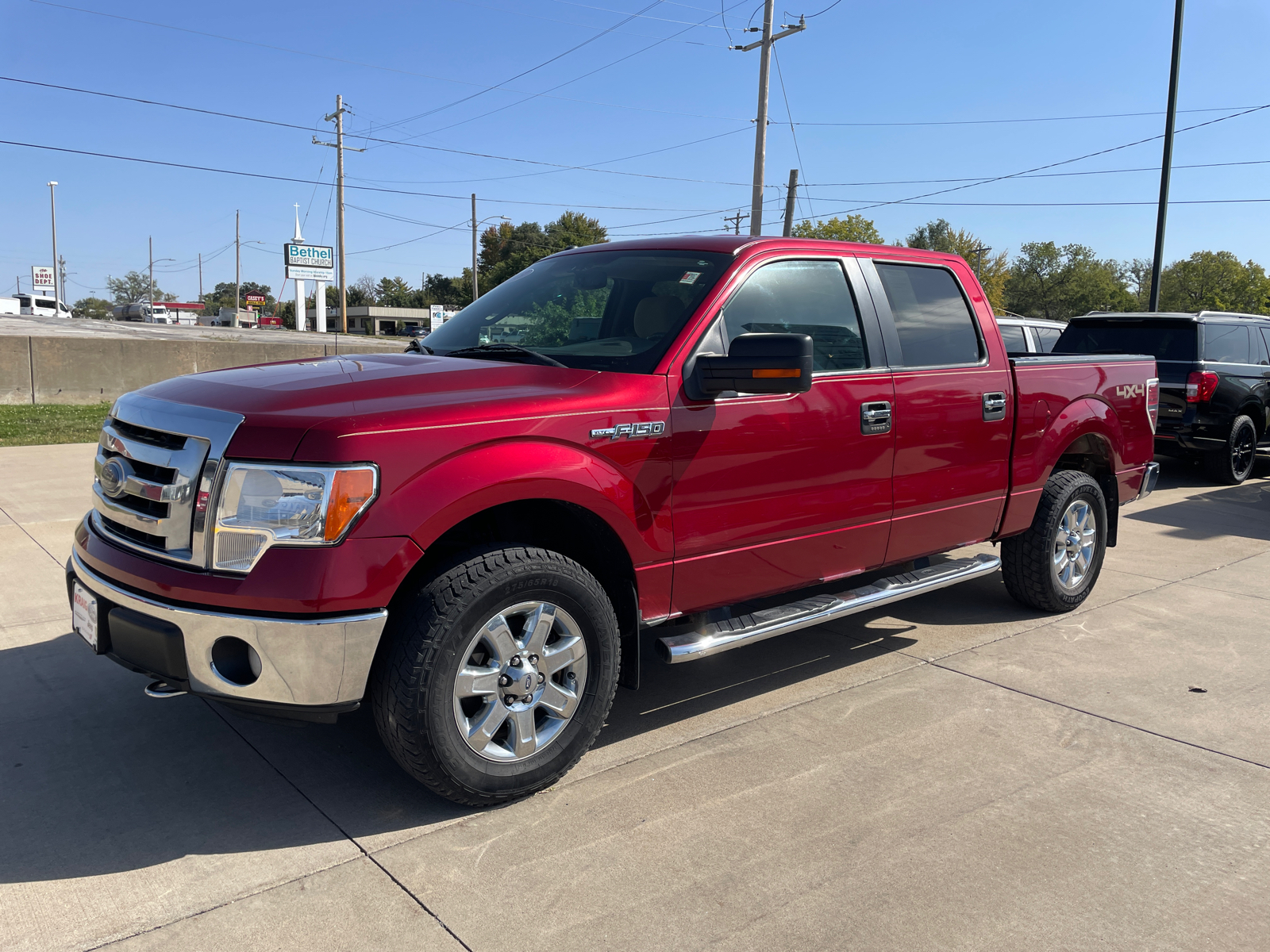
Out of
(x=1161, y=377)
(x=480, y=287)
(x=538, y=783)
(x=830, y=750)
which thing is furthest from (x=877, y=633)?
(x=480, y=287)

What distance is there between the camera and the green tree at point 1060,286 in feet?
306

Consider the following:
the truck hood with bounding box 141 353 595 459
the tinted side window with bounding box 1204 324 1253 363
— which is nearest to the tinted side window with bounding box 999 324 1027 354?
the tinted side window with bounding box 1204 324 1253 363

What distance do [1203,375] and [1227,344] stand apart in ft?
2.67

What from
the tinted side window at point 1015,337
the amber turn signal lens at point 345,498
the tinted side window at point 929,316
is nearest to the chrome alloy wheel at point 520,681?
the amber turn signal lens at point 345,498

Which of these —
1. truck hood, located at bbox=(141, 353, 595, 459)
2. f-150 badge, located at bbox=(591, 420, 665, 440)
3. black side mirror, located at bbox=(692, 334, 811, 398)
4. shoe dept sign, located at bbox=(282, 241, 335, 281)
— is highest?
shoe dept sign, located at bbox=(282, 241, 335, 281)

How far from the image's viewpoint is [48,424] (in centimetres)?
1295

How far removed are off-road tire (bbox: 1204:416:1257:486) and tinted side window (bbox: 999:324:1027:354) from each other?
239 centimetres

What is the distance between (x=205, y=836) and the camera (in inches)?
117

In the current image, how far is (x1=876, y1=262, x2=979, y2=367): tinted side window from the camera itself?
4.52 metres

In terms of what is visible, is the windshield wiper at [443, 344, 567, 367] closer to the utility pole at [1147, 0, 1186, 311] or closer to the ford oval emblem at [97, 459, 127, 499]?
the ford oval emblem at [97, 459, 127, 499]

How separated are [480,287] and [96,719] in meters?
95.2

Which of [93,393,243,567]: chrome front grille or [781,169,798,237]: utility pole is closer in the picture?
[93,393,243,567]: chrome front grille

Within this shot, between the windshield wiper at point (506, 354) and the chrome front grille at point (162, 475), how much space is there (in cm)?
115

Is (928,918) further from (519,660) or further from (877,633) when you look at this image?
(877,633)
